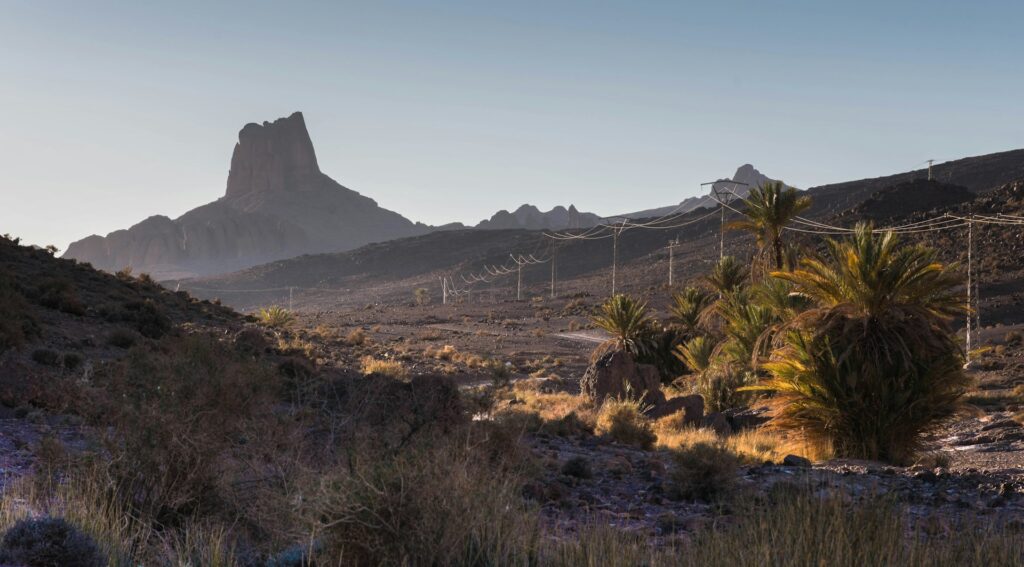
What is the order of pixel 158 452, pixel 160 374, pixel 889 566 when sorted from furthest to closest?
pixel 160 374 < pixel 158 452 < pixel 889 566

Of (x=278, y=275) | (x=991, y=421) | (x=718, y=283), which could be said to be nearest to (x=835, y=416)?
(x=991, y=421)

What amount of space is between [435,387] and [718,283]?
2010 centimetres

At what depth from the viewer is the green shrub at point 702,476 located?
358 inches

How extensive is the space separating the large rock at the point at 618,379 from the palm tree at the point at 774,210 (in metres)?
5.80

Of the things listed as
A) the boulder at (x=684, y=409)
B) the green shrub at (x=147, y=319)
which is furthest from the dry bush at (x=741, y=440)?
the green shrub at (x=147, y=319)

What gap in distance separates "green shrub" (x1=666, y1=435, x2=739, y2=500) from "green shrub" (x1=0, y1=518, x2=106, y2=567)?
230 inches

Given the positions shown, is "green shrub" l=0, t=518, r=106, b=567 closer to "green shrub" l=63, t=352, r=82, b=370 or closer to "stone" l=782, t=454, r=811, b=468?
"stone" l=782, t=454, r=811, b=468

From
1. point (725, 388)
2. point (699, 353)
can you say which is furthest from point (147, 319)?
point (725, 388)

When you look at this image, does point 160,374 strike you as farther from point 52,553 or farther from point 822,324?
point 822,324

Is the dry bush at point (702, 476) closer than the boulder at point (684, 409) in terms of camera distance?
Yes

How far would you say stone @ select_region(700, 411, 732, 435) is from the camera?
17188 millimetres

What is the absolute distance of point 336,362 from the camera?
30641mm

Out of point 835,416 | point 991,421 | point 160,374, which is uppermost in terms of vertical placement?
point 160,374

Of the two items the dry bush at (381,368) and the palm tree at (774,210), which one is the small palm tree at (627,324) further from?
the dry bush at (381,368)
